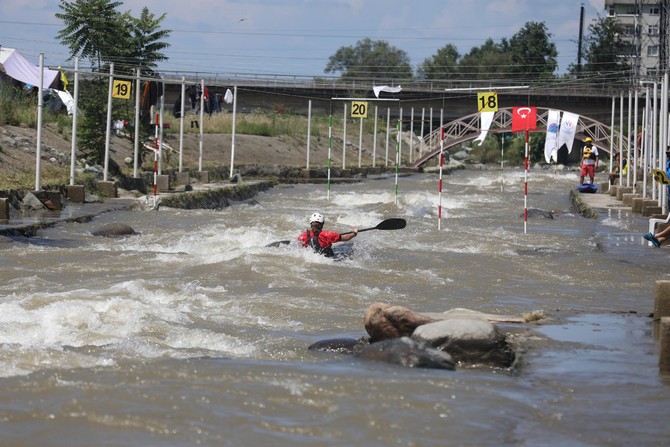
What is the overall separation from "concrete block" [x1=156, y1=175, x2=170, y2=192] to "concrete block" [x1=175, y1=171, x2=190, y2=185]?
254 cm

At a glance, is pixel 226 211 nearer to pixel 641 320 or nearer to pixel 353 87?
pixel 641 320

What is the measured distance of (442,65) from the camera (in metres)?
152

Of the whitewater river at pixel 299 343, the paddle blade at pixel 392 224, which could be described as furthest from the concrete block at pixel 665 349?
the paddle blade at pixel 392 224

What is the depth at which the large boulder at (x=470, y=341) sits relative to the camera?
32.3 ft

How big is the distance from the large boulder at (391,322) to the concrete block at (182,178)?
25773 mm

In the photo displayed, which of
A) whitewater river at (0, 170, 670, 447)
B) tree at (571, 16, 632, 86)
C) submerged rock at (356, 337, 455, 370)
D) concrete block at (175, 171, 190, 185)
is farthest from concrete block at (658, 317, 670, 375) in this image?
tree at (571, 16, 632, 86)

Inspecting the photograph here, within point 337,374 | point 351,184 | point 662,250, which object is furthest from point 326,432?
point 351,184

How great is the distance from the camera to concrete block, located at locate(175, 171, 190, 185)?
3600 cm

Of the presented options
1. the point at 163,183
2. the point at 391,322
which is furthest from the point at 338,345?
the point at 163,183

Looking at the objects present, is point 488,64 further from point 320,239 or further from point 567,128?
point 320,239

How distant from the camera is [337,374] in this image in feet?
29.8

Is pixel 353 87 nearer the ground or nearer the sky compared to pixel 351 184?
nearer the sky

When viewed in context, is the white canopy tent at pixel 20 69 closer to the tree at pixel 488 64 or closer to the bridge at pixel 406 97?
the bridge at pixel 406 97

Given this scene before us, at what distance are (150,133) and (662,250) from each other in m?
25.0
